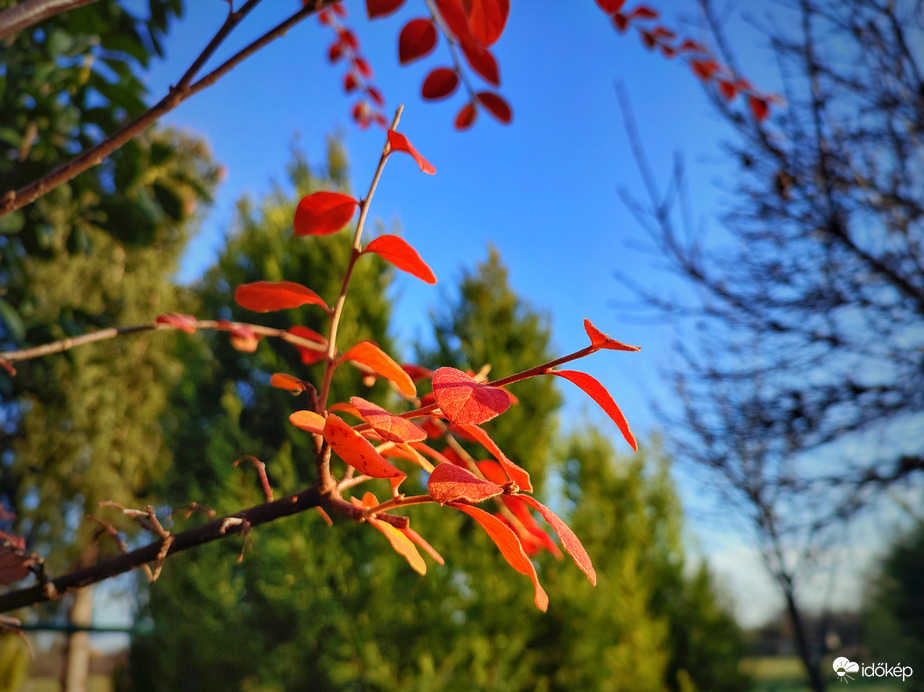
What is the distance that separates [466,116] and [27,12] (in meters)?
0.45

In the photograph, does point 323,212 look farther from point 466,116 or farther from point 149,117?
point 466,116

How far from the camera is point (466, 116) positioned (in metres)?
0.66

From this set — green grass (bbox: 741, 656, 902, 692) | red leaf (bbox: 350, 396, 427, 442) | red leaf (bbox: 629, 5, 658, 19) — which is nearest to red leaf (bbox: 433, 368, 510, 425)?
red leaf (bbox: 350, 396, 427, 442)

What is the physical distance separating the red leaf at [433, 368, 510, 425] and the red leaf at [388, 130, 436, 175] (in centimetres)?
13

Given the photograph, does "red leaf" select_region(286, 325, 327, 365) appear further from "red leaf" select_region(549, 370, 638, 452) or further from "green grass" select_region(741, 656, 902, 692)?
"green grass" select_region(741, 656, 902, 692)

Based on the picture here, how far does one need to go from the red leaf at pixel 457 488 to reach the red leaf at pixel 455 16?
29 cm

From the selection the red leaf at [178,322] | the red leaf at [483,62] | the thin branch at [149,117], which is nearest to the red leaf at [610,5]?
the red leaf at [483,62]

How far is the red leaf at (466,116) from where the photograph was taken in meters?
0.65

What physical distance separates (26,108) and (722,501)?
15.1ft

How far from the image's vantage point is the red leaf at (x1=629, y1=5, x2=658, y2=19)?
74cm

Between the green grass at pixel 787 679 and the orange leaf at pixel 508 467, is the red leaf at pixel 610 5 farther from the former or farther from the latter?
the green grass at pixel 787 679

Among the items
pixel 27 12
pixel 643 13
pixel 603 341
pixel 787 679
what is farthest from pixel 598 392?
pixel 787 679

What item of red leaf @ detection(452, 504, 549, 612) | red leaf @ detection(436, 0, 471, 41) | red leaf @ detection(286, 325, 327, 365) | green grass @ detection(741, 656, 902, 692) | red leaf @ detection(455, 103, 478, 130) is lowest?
green grass @ detection(741, 656, 902, 692)

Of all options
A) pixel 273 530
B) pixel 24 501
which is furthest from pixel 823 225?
pixel 24 501
